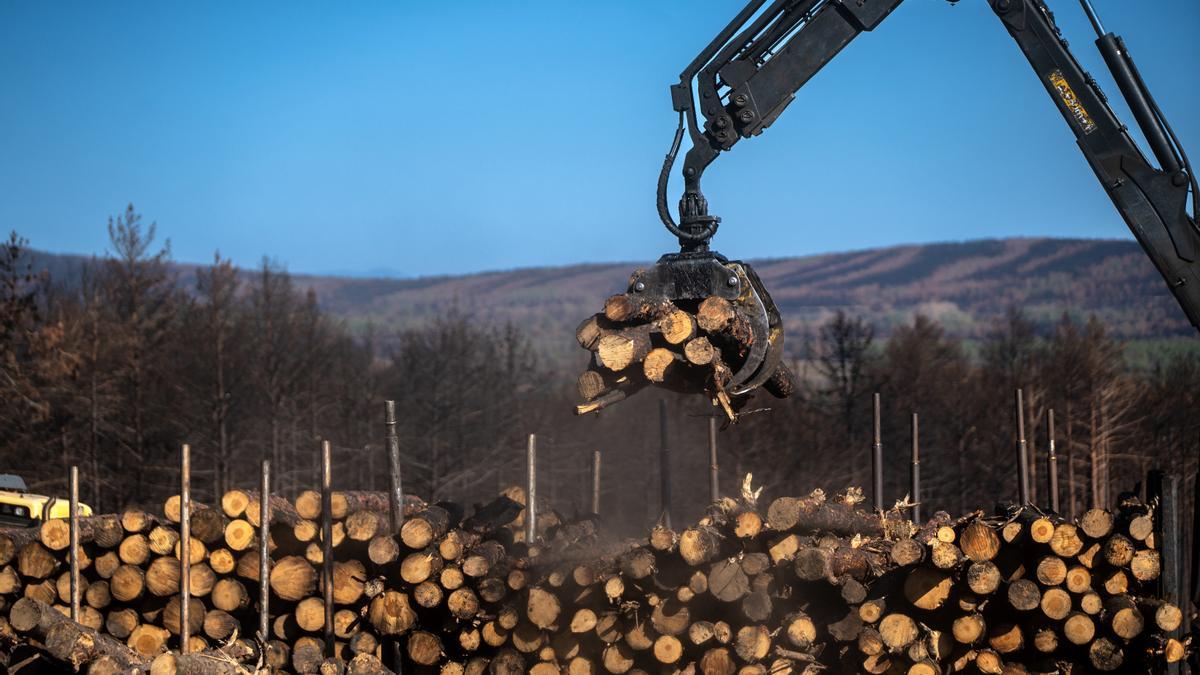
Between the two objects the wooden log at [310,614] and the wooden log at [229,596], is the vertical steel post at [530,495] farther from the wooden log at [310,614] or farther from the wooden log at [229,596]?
the wooden log at [229,596]

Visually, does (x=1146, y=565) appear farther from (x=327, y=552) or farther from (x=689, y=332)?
(x=327, y=552)

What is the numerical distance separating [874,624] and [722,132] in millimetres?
3197

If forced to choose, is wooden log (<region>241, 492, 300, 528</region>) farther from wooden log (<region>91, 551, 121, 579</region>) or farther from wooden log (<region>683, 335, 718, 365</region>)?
wooden log (<region>683, 335, 718, 365</region>)

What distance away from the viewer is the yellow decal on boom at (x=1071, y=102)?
8.38 meters

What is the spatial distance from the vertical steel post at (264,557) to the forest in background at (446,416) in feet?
58.5

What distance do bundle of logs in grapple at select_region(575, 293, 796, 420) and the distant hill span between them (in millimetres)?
65326

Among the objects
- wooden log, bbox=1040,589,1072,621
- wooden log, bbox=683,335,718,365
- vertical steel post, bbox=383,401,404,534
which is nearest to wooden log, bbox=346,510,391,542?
vertical steel post, bbox=383,401,404,534

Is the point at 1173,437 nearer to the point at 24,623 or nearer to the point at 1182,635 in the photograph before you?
the point at 1182,635

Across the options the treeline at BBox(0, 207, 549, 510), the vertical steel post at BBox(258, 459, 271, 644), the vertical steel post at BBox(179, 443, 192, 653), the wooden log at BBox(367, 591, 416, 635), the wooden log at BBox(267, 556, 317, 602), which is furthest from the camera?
the treeline at BBox(0, 207, 549, 510)

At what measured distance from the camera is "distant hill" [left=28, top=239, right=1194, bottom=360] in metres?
88.6

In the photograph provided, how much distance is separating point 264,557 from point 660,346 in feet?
9.77

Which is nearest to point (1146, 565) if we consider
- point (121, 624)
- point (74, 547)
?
point (121, 624)

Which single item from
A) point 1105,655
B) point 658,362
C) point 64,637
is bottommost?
point 1105,655

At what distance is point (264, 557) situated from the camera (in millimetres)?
8180
